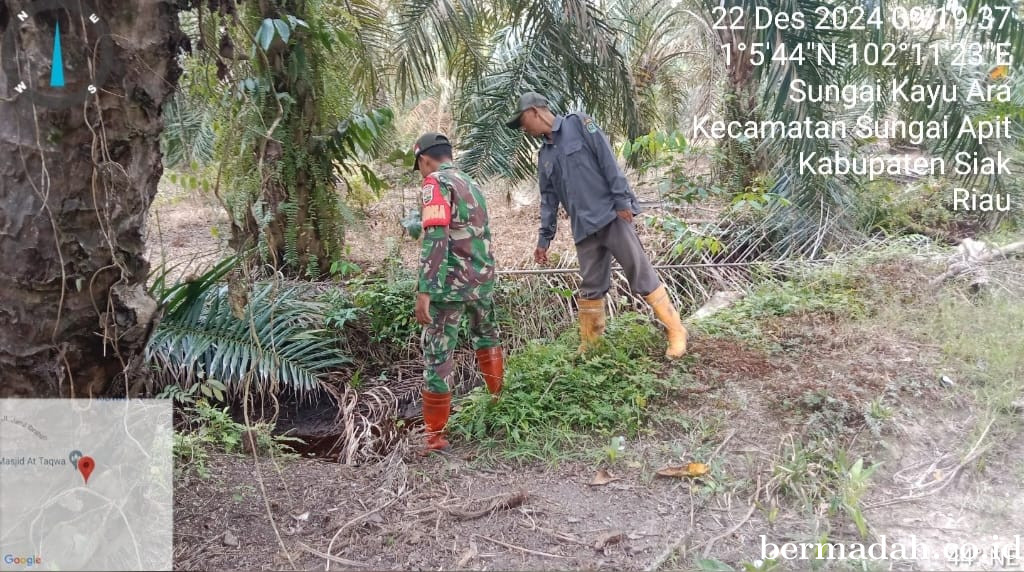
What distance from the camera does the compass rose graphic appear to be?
2.13 meters

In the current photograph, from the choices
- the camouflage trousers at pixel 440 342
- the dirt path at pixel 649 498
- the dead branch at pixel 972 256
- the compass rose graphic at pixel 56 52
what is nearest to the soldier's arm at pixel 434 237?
the camouflage trousers at pixel 440 342

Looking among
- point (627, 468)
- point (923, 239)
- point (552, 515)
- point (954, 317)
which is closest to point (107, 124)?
point (552, 515)

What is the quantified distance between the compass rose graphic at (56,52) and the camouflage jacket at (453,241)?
5.96ft

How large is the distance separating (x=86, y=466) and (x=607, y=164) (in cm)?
329

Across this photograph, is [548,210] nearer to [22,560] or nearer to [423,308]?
[423,308]

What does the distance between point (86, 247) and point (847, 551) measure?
10.4ft

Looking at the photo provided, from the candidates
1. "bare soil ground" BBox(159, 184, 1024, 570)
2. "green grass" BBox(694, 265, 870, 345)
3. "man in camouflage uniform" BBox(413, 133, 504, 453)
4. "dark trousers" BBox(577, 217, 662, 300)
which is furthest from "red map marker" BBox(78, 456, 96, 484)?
"green grass" BBox(694, 265, 870, 345)

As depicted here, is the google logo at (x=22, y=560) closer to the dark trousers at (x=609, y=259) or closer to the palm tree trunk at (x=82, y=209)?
the palm tree trunk at (x=82, y=209)

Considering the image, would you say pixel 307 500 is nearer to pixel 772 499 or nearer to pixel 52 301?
pixel 52 301

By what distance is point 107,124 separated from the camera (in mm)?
2312

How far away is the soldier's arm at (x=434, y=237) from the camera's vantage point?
379cm

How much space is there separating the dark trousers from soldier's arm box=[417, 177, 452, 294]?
4.16ft

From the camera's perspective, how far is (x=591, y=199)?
15.1ft

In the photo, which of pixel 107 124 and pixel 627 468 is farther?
pixel 627 468
